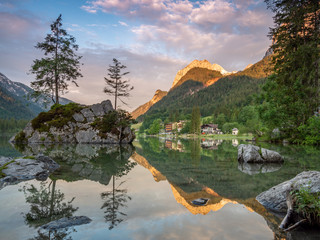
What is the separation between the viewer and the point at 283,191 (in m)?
6.23

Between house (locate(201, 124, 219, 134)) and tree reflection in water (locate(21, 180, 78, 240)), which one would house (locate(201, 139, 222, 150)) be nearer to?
tree reflection in water (locate(21, 180, 78, 240))

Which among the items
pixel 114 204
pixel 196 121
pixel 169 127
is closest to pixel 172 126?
pixel 169 127

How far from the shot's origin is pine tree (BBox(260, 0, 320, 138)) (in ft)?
86.1

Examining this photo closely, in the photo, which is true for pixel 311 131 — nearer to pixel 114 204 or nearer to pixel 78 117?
pixel 114 204

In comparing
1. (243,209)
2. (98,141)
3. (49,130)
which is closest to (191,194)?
(243,209)

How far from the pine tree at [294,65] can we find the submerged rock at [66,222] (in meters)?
29.8

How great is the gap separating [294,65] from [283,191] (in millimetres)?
27824

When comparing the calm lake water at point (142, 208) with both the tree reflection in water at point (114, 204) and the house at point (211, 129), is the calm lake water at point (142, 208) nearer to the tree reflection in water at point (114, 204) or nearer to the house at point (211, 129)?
the tree reflection in water at point (114, 204)

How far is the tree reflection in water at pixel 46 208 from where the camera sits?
170 inches

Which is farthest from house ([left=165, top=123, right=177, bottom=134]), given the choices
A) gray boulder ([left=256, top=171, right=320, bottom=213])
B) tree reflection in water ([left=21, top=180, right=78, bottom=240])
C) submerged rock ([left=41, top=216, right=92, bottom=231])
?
submerged rock ([left=41, top=216, right=92, bottom=231])

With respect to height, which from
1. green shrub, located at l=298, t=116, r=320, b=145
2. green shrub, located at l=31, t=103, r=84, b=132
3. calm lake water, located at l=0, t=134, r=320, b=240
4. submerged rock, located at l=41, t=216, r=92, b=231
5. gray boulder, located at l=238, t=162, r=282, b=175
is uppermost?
green shrub, located at l=31, t=103, r=84, b=132

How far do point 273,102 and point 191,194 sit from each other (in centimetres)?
2958

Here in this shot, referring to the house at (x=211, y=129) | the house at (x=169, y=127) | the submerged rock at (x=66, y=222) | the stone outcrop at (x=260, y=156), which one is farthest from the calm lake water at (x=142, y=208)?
the house at (x=169, y=127)

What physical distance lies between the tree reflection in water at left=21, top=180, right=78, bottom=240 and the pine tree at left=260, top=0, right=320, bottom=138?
29.7 meters
